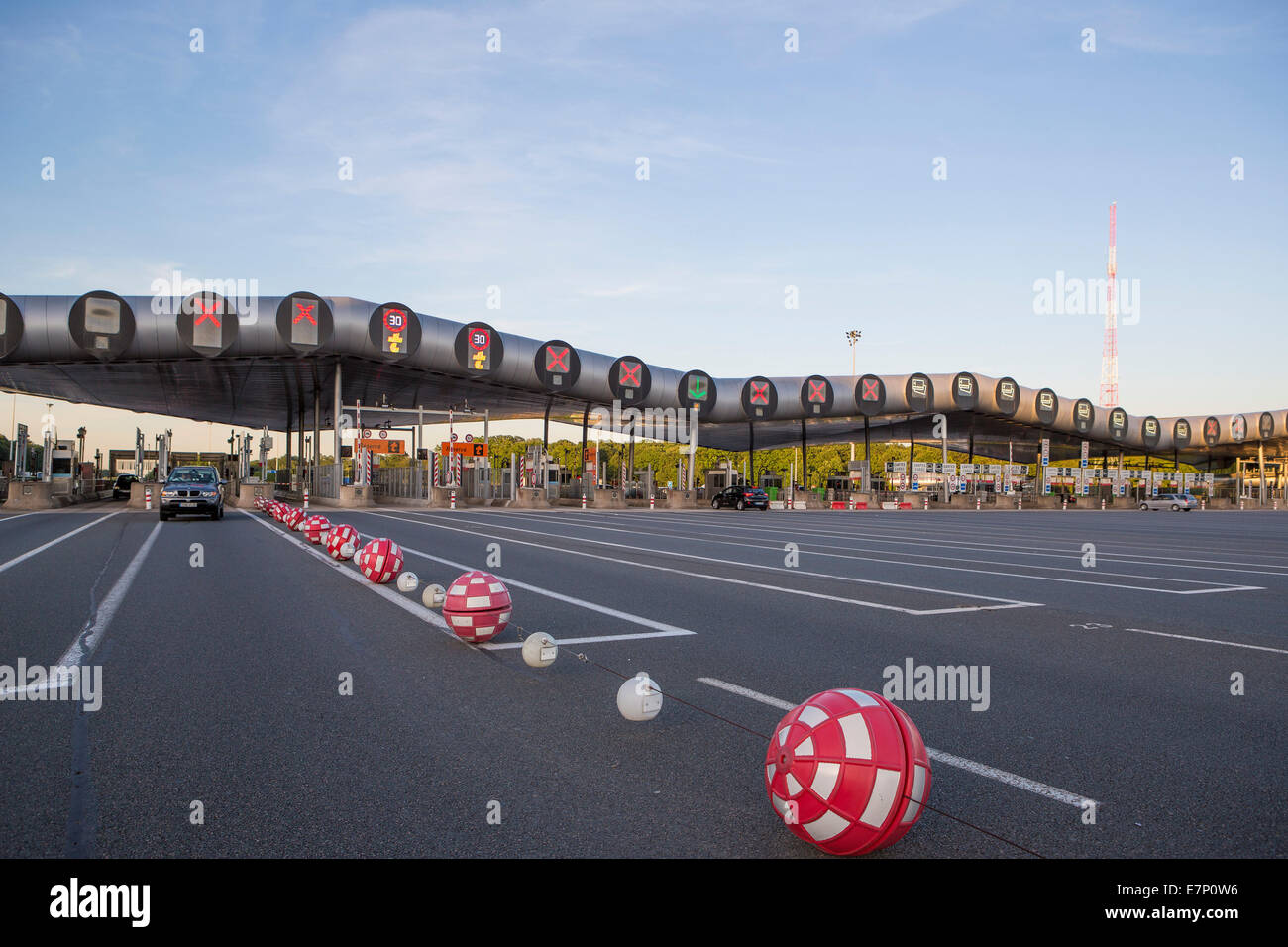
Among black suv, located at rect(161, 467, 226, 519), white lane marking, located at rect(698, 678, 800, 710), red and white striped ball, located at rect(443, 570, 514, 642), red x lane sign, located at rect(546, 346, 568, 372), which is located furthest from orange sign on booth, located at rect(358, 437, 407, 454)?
white lane marking, located at rect(698, 678, 800, 710)

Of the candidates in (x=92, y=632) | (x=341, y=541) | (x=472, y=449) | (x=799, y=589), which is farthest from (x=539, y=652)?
(x=472, y=449)

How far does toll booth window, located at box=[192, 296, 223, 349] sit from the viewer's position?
3353 cm

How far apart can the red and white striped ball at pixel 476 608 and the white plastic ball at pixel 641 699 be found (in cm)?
252

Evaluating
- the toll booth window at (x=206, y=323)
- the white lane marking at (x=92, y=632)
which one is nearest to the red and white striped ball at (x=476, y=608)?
the white lane marking at (x=92, y=632)

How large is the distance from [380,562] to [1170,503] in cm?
7117

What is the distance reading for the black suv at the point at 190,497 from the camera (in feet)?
81.0

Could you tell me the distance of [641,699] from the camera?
15.9 ft

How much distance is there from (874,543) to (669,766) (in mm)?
17541

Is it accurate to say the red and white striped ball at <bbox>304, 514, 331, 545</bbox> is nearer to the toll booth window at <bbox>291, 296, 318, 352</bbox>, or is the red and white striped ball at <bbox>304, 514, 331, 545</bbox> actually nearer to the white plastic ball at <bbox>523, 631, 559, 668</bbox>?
the white plastic ball at <bbox>523, 631, 559, 668</bbox>

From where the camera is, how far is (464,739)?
472cm

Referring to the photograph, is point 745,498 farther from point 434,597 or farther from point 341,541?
point 434,597

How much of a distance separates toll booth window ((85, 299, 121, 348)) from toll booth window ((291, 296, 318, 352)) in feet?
21.2
